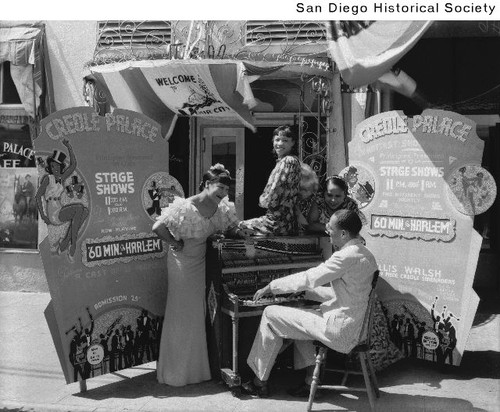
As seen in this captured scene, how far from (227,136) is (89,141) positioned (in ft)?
12.5

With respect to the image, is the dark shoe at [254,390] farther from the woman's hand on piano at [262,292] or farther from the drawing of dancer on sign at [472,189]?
the drawing of dancer on sign at [472,189]

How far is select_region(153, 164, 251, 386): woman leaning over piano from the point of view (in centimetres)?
513

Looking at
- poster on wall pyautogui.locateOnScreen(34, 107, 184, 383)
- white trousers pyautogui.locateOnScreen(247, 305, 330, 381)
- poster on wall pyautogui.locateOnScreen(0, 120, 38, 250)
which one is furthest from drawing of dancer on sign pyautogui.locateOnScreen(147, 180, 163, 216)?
poster on wall pyautogui.locateOnScreen(0, 120, 38, 250)

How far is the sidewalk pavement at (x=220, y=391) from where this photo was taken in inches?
188

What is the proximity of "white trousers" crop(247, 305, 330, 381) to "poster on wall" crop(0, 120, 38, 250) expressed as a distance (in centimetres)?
516

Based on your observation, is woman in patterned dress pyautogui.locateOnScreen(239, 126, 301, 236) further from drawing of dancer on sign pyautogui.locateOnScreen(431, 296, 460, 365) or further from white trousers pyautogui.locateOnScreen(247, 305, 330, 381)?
drawing of dancer on sign pyautogui.locateOnScreen(431, 296, 460, 365)

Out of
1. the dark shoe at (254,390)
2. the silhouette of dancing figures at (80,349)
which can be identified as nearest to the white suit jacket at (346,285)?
the dark shoe at (254,390)

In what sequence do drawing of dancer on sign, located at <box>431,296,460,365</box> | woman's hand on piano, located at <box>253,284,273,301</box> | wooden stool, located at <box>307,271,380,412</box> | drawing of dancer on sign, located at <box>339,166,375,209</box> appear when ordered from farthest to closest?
drawing of dancer on sign, located at <box>339,166,375,209</box>, drawing of dancer on sign, located at <box>431,296,460,365</box>, woman's hand on piano, located at <box>253,284,273,301</box>, wooden stool, located at <box>307,271,380,412</box>

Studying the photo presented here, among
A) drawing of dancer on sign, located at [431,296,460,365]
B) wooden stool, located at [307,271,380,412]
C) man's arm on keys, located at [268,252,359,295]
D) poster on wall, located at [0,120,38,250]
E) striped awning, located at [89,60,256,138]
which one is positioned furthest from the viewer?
poster on wall, located at [0,120,38,250]

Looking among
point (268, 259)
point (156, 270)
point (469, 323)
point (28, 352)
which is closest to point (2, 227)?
point (28, 352)

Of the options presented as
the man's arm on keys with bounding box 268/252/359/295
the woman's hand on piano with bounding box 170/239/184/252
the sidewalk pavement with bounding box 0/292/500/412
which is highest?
the woman's hand on piano with bounding box 170/239/184/252

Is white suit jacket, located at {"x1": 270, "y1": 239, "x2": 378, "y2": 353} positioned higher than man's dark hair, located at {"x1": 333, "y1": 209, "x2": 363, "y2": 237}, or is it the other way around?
man's dark hair, located at {"x1": 333, "y1": 209, "x2": 363, "y2": 237}

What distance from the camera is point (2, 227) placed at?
904 centimetres

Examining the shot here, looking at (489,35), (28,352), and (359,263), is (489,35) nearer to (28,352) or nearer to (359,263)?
(359,263)
